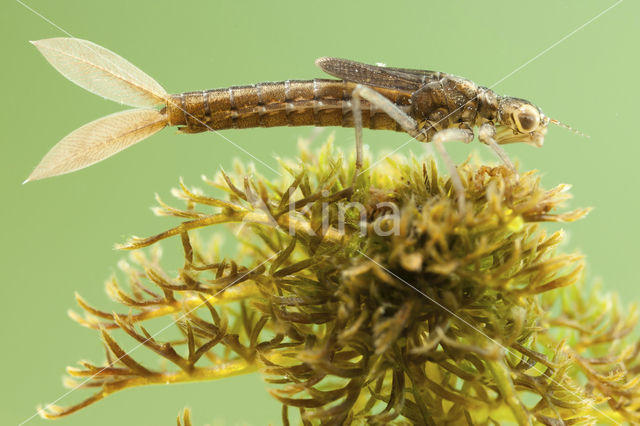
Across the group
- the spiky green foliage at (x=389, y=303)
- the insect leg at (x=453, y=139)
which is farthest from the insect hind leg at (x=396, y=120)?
the spiky green foliage at (x=389, y=303)

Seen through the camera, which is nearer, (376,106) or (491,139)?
(491,139)

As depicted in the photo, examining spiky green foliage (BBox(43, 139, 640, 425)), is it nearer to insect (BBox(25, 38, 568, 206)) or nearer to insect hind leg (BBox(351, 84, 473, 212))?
insect hind leg (BBox(351, 84, 473, 212))

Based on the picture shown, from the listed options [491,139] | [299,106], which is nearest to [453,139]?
[491,139]

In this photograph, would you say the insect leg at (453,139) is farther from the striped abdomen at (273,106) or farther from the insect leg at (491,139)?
the striped abdomen at (273,106)

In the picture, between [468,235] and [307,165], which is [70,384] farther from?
[468,235]

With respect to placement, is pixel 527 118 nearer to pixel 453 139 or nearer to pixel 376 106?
pixel 453 139

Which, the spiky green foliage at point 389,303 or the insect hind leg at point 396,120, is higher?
the insect hind leg at point 396,120

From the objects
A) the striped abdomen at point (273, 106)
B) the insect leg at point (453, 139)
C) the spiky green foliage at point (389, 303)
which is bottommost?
the spiky green foliage at point (389, 303)
